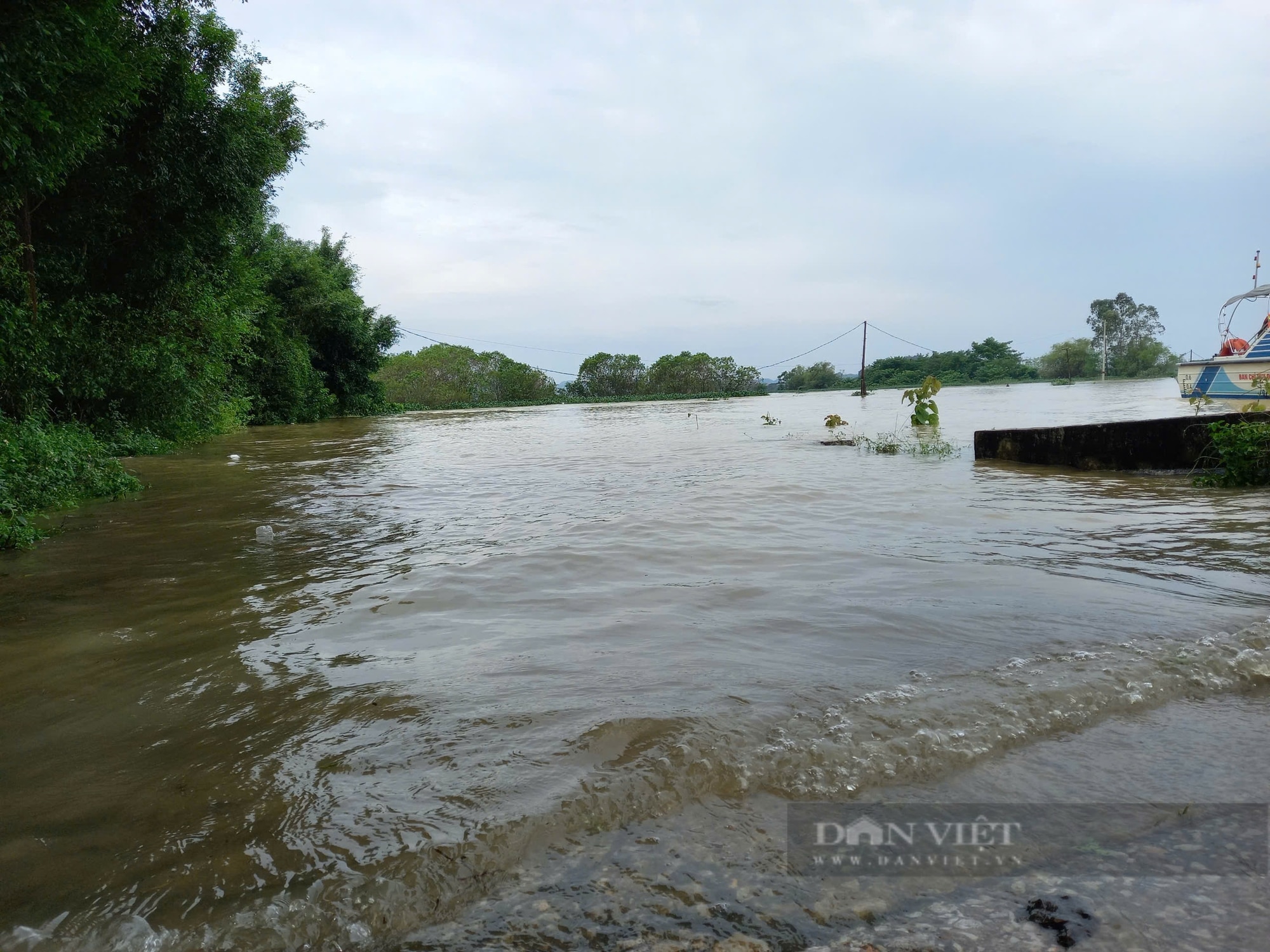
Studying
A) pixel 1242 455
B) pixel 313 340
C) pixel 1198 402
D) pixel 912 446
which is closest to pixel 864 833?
pixel 1242 455

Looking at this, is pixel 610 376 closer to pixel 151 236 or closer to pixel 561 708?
pixel 151 236

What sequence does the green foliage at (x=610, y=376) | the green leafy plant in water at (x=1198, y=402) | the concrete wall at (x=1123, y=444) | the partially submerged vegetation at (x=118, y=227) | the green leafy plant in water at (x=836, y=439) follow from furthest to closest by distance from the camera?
the green foliage at (x=610, y=376)
the green leafy plant in water at (x=836, y=439)
the green leafy plant in water at (x=1198, y=402)
the concrete wall at (x=1123, y=444)
the partially submerged vegetation at (x=118, y=227)

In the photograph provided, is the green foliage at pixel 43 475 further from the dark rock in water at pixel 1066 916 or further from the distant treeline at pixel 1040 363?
the distant treeline at pixel 1040 363

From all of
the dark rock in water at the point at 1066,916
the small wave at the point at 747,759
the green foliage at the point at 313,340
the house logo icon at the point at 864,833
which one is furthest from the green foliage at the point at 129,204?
the green foliage at the point at 313,340

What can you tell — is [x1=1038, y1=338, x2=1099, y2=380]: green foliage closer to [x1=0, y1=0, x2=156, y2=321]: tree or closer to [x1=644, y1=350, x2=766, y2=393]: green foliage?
[x1=644, y1=350, x2=766, y2=393]: green foliage

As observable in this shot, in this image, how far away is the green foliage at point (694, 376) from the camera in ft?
283

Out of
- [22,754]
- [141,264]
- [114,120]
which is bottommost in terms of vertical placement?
[22,754]

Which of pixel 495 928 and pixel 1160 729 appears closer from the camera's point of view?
pixel 495 928

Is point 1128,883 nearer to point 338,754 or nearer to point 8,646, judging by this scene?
point 338,754

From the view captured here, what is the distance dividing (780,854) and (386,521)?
20.1ft

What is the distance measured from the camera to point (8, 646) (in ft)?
11.9

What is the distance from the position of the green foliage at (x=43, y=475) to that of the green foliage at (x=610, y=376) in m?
74.5

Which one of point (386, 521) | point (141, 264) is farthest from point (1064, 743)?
point (141, 264)

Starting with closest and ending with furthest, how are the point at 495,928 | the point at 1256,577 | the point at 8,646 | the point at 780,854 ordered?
the point at 495,928 < the point at 780,854 < the point at 8,646 < the point at 1256,577
